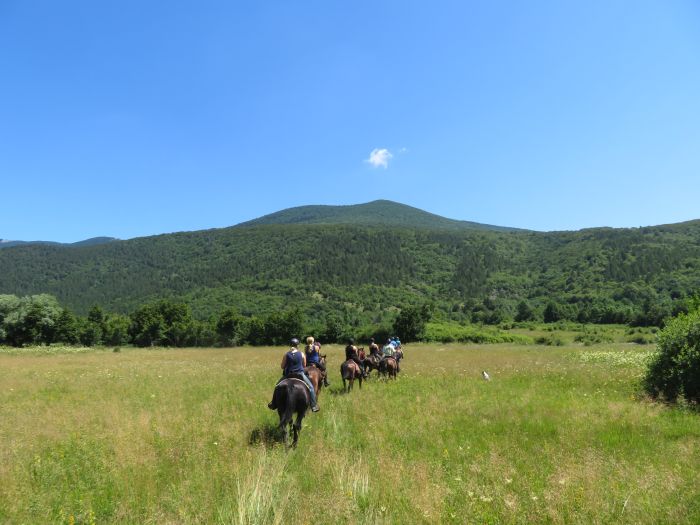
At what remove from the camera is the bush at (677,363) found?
42.1ft

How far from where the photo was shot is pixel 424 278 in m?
158

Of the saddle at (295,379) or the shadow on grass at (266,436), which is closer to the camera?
the shadow on grass at (266,436)

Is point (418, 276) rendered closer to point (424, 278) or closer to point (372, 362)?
point (424, 278)

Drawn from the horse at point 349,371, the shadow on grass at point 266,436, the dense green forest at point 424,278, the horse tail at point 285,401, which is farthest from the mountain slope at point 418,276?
the horse tail at point 285,401

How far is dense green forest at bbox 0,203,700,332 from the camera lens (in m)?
111

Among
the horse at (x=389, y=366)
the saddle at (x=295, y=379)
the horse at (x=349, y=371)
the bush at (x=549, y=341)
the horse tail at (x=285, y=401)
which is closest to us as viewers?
the horse tail at (x=285, y=401)

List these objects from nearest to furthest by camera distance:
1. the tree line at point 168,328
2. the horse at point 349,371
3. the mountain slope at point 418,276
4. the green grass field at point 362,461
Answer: the green grass field at point 362,461 → the horse at point 349,371 → the tree line at point 168,328 → the mountain slope at point 418,276

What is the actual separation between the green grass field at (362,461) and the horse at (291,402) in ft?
1.41

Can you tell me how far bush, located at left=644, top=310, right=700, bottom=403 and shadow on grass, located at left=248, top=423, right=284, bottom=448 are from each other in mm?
11563

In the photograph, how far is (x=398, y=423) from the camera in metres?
10.8

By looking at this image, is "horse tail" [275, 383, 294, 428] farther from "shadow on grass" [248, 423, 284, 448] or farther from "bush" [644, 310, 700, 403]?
"bush" [644, 310, 700, 403]

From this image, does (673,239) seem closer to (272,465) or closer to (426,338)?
(426,338)

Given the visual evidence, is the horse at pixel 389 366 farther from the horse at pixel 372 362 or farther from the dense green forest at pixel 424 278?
the dense green forest at pixel 424 278

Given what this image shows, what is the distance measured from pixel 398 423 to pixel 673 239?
163m
